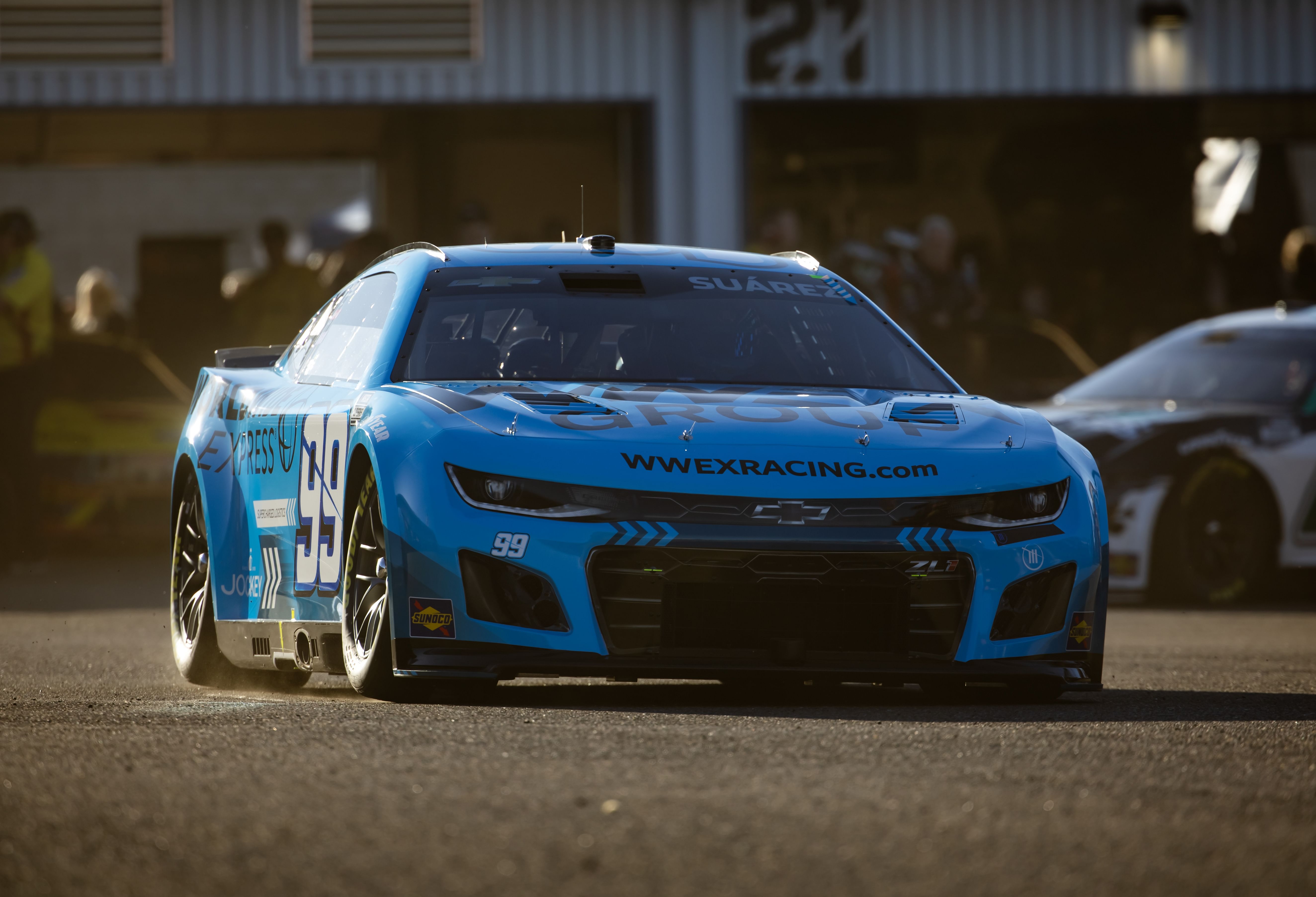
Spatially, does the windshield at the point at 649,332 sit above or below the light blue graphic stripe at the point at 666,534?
above

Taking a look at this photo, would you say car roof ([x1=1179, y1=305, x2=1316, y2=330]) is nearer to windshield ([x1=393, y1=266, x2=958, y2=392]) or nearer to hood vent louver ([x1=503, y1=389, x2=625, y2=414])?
windshield ([x1=393, y1=266, x2=958, y2=392])

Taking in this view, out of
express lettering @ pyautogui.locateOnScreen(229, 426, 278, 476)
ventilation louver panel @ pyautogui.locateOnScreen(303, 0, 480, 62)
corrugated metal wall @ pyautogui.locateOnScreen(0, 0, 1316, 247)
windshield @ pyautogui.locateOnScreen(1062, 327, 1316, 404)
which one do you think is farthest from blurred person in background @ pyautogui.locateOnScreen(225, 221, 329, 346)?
express lettering @ pyautogui.locateOnScreen(229, 426, 278, 476)

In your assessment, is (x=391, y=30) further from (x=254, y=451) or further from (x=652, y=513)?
(x=652, y=513)

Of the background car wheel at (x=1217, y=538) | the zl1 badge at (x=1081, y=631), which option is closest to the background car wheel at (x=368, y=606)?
the zl1 badge at (x=1081, y=631)

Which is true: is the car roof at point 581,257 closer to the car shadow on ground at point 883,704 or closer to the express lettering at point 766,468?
the car shadow on ground at point 883,704

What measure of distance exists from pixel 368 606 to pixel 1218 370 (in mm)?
8109

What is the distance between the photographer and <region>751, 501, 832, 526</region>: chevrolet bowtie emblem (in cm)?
595

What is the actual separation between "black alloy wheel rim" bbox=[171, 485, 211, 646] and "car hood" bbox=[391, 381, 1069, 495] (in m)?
1.46

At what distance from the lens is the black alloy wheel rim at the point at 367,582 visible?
6.16 metres

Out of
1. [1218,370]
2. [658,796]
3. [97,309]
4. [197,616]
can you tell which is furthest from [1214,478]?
[97,309]

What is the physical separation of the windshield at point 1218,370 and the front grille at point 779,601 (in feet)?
23.8

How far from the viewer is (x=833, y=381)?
6.98 meters

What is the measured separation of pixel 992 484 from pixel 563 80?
1223 cm

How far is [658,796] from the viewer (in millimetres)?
4414
